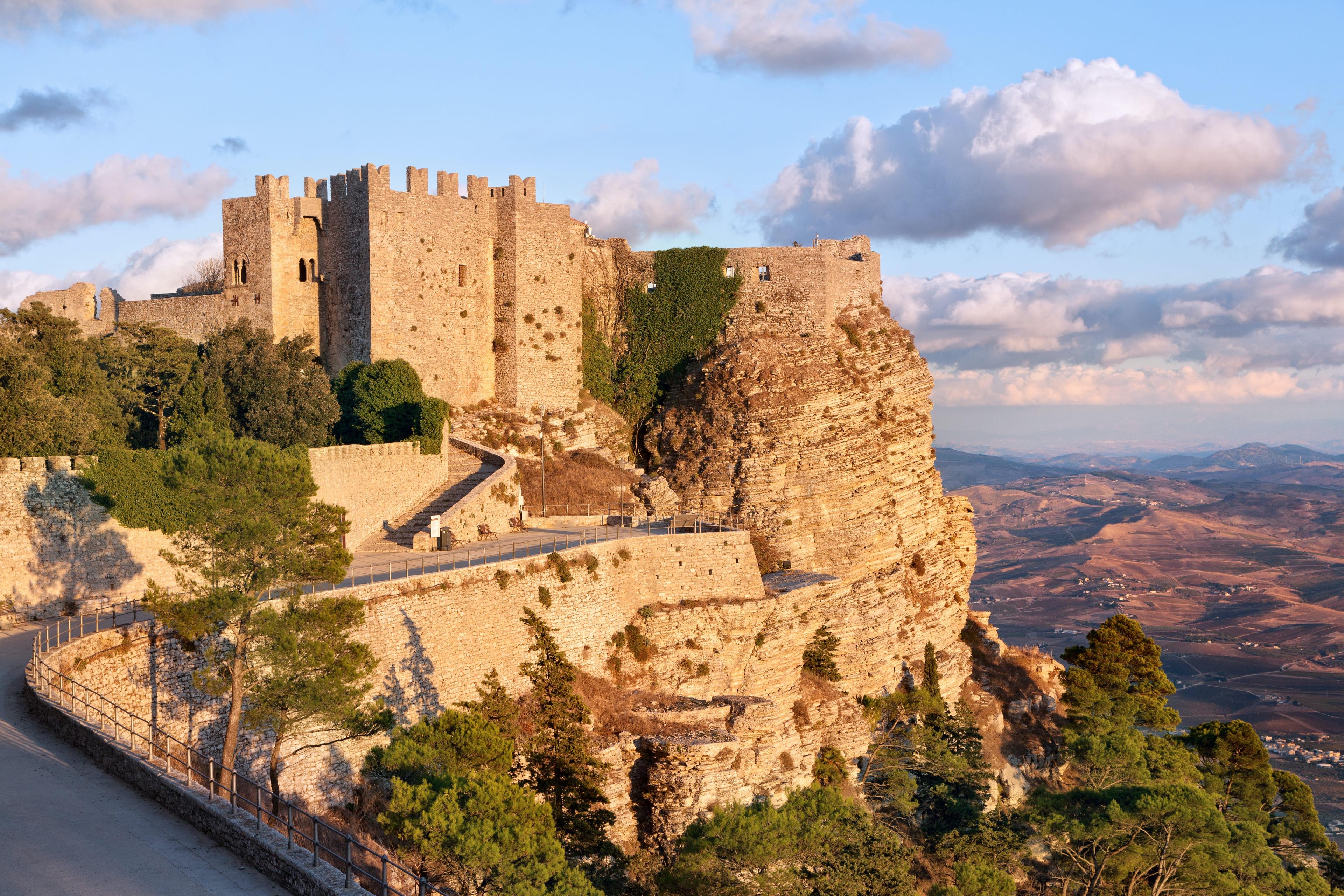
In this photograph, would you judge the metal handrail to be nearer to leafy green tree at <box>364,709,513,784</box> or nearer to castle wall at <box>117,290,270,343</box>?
leafy green tree at <box>364,709,513,784</box>

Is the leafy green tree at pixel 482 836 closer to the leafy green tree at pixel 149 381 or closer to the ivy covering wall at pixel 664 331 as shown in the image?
→ the leafy green tree at pixel 149 381

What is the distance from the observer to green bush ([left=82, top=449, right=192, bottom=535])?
26.9 m

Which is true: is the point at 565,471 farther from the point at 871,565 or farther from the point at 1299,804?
the point at 1299,804

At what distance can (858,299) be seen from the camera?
50500 mm

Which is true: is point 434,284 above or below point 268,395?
above

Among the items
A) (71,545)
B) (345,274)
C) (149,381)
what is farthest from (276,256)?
(71,545)

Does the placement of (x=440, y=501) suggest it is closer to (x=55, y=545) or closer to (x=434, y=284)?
(x=434, y=284)

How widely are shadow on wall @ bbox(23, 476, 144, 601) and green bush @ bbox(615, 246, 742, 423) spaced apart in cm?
2563

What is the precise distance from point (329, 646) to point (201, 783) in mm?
3289

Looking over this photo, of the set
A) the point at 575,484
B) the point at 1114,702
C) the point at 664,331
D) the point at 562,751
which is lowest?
the point at 1114,702

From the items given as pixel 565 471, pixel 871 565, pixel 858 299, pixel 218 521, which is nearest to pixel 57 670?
pixel 218 521

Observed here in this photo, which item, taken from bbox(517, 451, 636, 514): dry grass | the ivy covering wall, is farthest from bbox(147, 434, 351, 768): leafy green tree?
the ivy covering wall

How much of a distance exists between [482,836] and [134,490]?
16055 mm

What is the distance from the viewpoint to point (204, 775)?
2030cm
